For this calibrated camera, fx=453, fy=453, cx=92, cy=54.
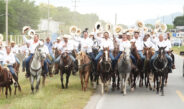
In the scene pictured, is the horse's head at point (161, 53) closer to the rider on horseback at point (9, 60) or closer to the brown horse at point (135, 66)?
the brown horse at point (135, 66)

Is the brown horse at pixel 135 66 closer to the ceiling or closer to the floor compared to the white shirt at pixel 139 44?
closer to the floor

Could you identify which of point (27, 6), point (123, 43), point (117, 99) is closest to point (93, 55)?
point (123, 43)

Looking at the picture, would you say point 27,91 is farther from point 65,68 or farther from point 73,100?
point 73,100

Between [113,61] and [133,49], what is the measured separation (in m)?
0.96

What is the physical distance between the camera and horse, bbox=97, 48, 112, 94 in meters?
17.6

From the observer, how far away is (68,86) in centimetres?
2072

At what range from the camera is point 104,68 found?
59.7ft

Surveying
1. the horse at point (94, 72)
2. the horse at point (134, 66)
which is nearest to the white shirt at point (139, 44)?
the horse at point (134, 66)

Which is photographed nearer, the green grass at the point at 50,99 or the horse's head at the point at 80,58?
the green grass at the point at 50,99

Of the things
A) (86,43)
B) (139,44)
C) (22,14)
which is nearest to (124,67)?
(139,44)

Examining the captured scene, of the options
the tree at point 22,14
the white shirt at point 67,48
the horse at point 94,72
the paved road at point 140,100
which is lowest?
the paved road at point 140,100

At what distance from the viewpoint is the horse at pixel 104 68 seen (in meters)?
17.6

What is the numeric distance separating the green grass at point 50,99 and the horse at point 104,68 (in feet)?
2.21

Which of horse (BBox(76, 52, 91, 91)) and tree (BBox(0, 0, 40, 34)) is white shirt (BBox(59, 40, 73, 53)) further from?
tree (BBox(0, 0, 40, 34))
